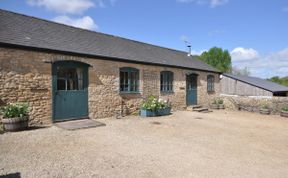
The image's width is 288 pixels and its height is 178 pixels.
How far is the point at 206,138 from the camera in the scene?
723cm

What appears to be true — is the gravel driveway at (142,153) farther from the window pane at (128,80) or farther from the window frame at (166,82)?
the window frame at (166,82)

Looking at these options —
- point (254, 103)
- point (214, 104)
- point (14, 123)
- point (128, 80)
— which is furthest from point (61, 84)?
point (254, 103)

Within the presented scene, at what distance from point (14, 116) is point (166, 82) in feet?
29.5

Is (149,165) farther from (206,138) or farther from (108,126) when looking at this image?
(108,126)

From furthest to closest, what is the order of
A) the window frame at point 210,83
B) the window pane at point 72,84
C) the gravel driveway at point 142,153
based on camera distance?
1. the window frame at point 210,83
2. the window pane at point 72,84
3. the gravel driveway at point 142,153

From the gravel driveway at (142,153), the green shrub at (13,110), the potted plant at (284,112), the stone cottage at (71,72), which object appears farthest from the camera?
the potted plant at (284,112)

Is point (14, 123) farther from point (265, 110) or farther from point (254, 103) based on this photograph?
point (254, 103)

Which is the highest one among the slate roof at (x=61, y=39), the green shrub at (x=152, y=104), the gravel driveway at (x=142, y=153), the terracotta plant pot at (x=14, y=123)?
the slate roof at (x=61, y=39)

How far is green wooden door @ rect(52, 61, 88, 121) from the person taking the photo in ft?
28.5

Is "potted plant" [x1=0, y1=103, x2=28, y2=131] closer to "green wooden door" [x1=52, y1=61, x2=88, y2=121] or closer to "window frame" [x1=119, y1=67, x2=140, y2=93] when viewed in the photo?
"green wooden door" [x1=52, y1=61, x2=88, y2=121]

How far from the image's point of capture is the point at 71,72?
30.2 feet

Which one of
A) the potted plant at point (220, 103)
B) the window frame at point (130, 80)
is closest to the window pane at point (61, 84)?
the window frame at point (130, 80)

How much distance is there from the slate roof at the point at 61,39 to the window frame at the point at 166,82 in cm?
67

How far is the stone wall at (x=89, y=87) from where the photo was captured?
24.8 ft
